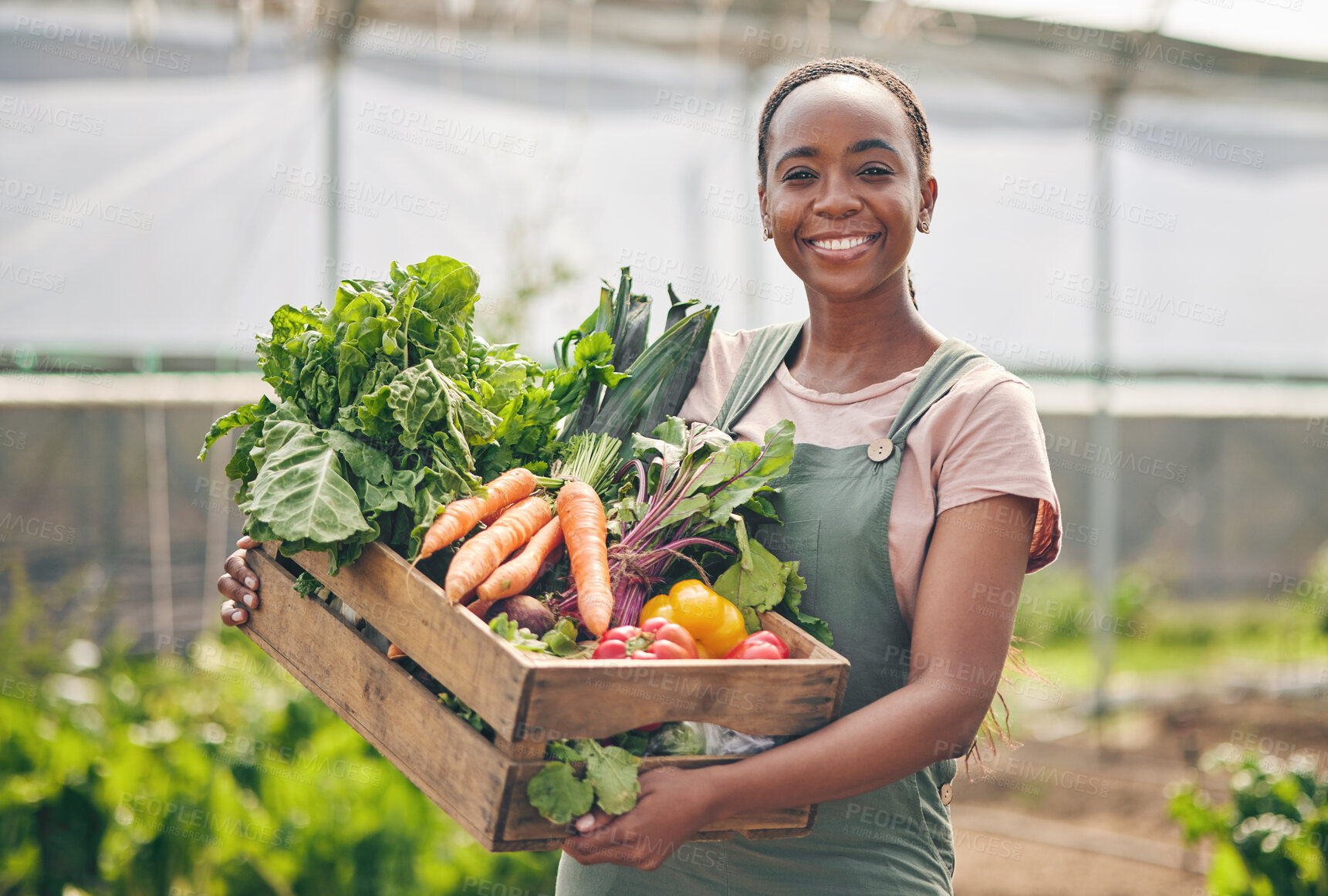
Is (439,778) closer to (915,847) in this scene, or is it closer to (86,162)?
(915,847)

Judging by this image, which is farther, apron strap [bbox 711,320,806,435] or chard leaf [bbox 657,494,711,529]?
apron strap [bbox 711,320,806,435]

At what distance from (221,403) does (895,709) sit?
4665 mm

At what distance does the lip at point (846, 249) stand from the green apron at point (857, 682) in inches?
9.4

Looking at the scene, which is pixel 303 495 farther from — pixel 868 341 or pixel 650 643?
pixel 868 341

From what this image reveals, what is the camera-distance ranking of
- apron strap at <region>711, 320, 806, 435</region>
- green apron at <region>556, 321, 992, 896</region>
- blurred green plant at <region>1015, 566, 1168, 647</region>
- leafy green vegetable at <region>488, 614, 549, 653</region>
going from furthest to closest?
blurred green plant at <region>1015, 566, 1168, 647</region>, apron strap at <region>711, 320, 806, 435</region>, green apron at <region>556, 321, 992, 896</region>, leafy green vegetable at <region>488, 614, 549, 653</region>

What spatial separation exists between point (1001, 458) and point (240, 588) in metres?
1.53

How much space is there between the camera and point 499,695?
4.96ft

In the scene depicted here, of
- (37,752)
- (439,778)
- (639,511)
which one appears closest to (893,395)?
(639,511)

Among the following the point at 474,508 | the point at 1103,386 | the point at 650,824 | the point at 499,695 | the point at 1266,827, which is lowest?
the point at 1266,827

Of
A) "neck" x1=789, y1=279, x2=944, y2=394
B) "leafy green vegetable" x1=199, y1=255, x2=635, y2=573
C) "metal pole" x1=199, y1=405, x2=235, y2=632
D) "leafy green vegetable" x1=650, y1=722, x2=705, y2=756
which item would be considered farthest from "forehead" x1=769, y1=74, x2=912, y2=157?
"metal pole" x1=199, y1=405, x2=235, y2=632

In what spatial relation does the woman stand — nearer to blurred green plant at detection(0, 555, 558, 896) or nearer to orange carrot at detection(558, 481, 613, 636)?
orange carrot at detection(558, 481, 613, 636)

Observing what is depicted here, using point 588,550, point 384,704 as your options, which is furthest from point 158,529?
point 588,550

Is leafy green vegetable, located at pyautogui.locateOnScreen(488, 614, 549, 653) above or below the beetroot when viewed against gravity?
above

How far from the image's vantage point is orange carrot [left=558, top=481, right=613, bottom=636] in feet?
5.94
